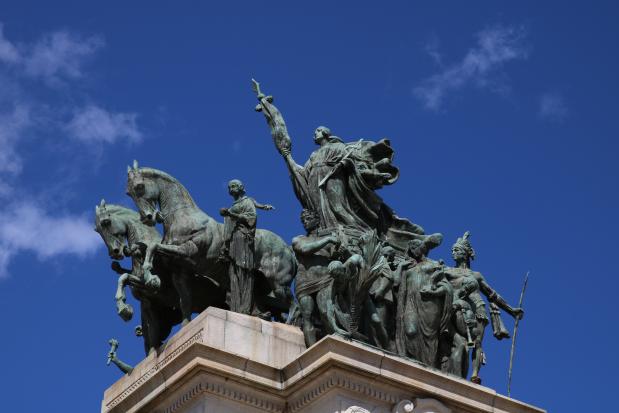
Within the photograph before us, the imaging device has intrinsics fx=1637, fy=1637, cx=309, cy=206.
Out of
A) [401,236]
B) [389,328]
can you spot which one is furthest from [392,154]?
[389,328]

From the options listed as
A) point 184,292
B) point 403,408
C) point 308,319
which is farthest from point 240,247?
point 403,408

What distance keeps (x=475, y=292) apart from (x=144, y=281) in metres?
5.61

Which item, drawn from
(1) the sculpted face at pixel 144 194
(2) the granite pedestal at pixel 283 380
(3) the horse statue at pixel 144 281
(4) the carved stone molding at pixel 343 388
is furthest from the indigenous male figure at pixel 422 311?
(1) the sculpted face at pixel 144 194

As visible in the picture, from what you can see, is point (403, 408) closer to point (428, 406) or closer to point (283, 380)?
point (428, 406)

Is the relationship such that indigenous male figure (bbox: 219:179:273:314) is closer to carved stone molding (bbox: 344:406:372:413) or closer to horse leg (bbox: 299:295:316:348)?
horse leg (bbox: 299:295:316:348)

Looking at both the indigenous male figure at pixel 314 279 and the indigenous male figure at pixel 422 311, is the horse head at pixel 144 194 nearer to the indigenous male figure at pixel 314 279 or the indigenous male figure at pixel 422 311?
the indigenous male figure at pixel 314 279

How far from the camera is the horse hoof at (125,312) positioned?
26453 millimetres

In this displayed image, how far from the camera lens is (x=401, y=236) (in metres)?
28.3

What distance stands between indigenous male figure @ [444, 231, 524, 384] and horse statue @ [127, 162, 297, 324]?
280cm

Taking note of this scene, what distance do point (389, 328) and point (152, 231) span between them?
4.42 meters

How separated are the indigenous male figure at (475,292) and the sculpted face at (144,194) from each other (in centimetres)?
507

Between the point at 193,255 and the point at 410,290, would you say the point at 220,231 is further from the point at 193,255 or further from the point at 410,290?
the point at 410,290

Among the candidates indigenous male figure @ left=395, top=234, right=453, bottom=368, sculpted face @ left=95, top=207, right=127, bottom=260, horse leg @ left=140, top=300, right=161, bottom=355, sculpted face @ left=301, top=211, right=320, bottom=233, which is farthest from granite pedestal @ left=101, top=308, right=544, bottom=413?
sculpted face @ left=95, top=207, right=127, bottom=260

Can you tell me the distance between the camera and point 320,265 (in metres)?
26.1
